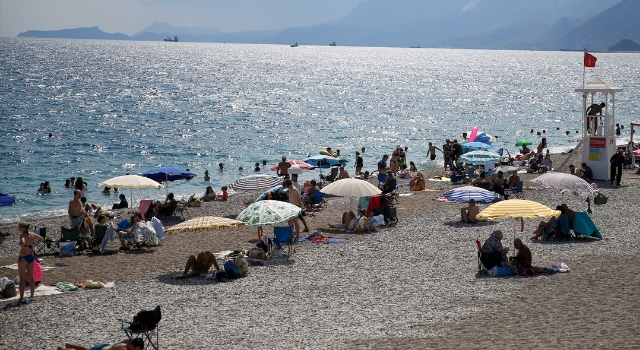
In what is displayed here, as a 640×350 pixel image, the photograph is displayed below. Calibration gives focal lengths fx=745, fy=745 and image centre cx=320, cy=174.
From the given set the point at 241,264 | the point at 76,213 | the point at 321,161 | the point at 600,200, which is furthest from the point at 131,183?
the point at 600,200

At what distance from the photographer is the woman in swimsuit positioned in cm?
1170

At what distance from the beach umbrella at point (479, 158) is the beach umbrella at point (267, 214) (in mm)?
11130

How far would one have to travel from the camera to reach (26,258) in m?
11.8

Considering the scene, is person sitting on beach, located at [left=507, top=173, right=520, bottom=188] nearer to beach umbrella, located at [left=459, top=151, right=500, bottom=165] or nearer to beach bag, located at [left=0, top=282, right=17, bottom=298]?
beach umbrella, located at [left=459, top=151, right=500, bottom=165]

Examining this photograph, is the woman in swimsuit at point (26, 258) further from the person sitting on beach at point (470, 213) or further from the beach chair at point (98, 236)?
the person sitting on beach at point (470, 213)

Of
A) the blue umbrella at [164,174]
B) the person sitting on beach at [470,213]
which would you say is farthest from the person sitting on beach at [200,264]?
the blue umbrella at [164,174]

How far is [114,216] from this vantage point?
22.2 metres

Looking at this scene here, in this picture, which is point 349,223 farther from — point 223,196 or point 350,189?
point 223,196

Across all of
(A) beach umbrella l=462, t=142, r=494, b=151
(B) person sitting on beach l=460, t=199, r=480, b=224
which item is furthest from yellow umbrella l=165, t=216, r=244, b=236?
(A) beach umbrella l=462, t=142, r=494, b=151

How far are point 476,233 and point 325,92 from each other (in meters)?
76.9

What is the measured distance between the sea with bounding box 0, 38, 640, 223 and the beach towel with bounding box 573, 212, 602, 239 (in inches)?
652

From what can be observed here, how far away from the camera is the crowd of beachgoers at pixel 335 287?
10133 mm

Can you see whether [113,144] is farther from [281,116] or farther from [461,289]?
[461,289]

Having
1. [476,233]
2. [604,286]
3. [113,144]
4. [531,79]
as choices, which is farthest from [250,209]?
[531,79]
